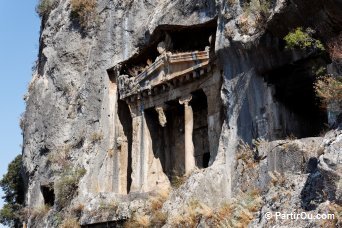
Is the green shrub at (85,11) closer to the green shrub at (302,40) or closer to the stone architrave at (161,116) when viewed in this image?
the stone architrave at (161,116)

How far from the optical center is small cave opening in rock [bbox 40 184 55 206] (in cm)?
1955

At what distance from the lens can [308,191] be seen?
8352 mm

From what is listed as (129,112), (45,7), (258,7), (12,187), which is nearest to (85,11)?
(45,7)

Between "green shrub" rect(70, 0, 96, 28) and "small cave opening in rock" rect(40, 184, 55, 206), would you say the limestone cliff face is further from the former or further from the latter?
"green shrub" rect(70, 0, 96, 28)

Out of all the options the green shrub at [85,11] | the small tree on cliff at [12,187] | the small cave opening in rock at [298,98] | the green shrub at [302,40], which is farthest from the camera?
the small tree on cliff at [12,187]

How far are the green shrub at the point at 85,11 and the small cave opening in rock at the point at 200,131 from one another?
5.58 metres

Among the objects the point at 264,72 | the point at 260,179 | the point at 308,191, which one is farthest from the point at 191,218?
Result: the point at 264,72

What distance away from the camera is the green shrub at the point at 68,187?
17562 millimetres

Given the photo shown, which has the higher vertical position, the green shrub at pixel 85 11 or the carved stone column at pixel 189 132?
the green shrub at pixel 85 11

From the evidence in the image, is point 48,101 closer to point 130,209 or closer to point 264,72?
point 130,209

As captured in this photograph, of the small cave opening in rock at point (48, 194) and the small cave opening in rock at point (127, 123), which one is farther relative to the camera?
the small cave opening in rock at point (48, 194)

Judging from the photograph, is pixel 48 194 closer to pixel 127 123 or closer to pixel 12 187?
pixel 127 123

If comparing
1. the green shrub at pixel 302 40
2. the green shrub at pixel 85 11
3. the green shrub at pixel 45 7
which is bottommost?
the green shrub at pixel 302 40

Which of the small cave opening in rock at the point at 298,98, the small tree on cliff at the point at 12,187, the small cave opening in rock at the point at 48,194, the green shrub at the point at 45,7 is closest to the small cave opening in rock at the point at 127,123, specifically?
the small cave opening in rock at the point at 48,194
